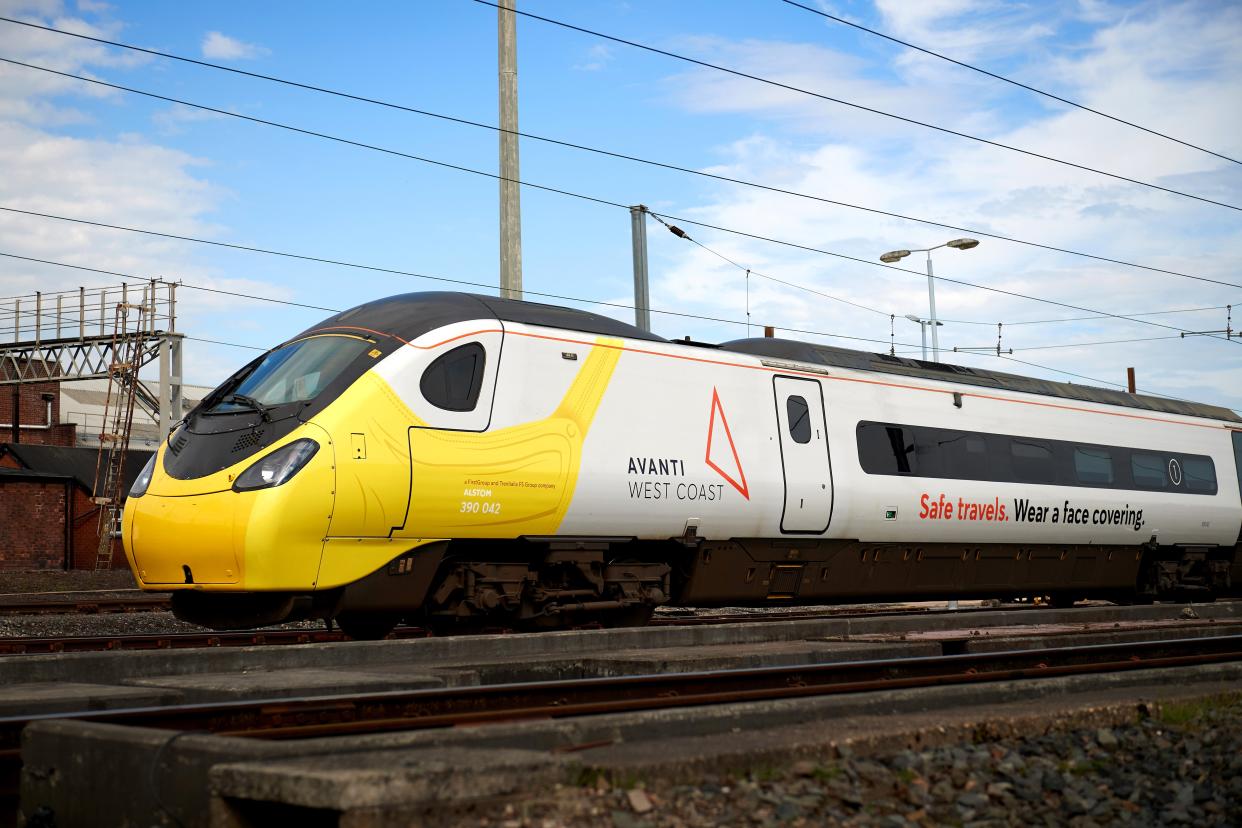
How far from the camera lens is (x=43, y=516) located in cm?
3719

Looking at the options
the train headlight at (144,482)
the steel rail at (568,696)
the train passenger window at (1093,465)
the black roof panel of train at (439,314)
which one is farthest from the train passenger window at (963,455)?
the train headlight at (144,482)

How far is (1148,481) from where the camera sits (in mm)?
17969

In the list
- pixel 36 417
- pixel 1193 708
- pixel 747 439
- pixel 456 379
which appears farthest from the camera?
pixel 36 417

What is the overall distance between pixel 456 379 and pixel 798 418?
169 inches

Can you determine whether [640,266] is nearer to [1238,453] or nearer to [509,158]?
[509,158]

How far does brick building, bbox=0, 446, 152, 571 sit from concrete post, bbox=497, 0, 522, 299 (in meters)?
26.1

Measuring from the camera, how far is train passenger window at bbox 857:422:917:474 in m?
14.0

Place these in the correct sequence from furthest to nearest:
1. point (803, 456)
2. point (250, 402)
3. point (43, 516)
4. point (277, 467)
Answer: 1. point (43, 516)
2. point (803, 456)
3. point (250, 402)
4. point (277, 467)

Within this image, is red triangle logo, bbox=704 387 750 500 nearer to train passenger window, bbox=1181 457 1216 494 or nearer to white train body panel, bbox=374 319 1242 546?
white train body panel, bbox=374 319 1242 546

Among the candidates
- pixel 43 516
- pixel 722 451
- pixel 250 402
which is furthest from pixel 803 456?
pixel 43 516

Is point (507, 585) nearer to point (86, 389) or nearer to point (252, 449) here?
point (252, 449)

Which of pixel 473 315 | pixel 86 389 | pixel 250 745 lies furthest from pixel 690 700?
pixel 86 389

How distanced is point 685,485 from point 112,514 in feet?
99.5

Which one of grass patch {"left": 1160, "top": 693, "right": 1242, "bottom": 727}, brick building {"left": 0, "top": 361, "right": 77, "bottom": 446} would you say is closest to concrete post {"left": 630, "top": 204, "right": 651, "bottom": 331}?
grass patch {"left": 1160, "top": 693, "right": 1242, "bottom": 727}
